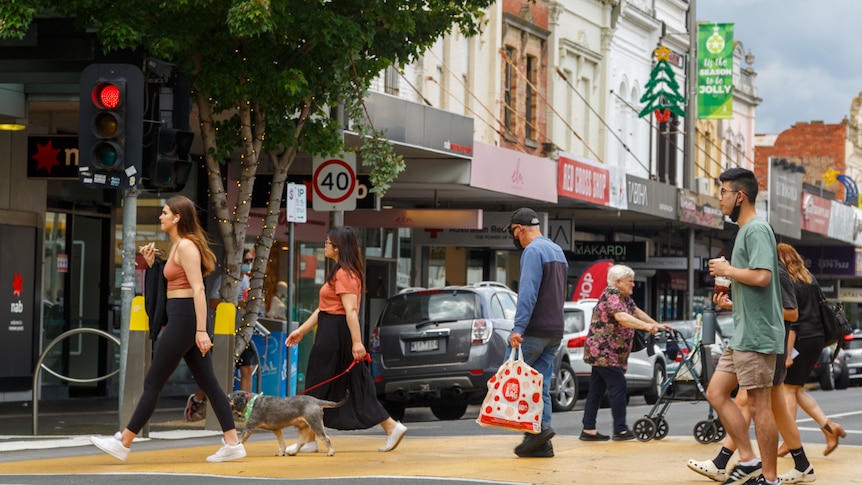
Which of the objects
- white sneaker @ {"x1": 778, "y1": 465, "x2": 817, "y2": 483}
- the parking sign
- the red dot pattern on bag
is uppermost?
the parking sign

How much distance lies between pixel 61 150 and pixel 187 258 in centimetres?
981

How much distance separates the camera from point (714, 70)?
139 ft

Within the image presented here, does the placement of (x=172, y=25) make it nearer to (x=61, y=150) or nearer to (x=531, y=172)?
(x=61, y=150)

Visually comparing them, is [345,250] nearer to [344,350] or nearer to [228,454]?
[344,350]

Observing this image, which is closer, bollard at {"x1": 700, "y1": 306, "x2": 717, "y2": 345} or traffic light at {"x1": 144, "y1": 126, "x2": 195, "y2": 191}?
bollard at {"x1": 700, "y1": 306, "x2": 717, "y2": 345}

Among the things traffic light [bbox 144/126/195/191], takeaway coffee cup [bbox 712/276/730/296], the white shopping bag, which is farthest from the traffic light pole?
takeaway coffee cup [bbox 712/276/730/296]

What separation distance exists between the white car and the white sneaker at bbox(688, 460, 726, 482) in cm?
1068

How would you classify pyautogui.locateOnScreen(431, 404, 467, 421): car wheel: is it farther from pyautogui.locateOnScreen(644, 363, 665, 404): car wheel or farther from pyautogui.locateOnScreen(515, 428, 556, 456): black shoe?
pyautogui.locateOnScreen(515, 428, 556, 456): black shoe

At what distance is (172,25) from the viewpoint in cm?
1648

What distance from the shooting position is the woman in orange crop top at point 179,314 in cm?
1159

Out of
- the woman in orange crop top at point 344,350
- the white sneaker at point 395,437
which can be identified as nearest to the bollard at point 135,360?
the woman in orange crop top at point 344,350

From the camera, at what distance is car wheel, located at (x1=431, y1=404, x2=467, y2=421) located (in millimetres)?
20391

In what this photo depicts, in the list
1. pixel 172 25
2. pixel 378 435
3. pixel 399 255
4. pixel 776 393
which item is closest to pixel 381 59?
pixel 172 25

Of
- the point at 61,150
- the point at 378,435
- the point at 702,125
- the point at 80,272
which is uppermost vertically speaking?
the point at 702,125
